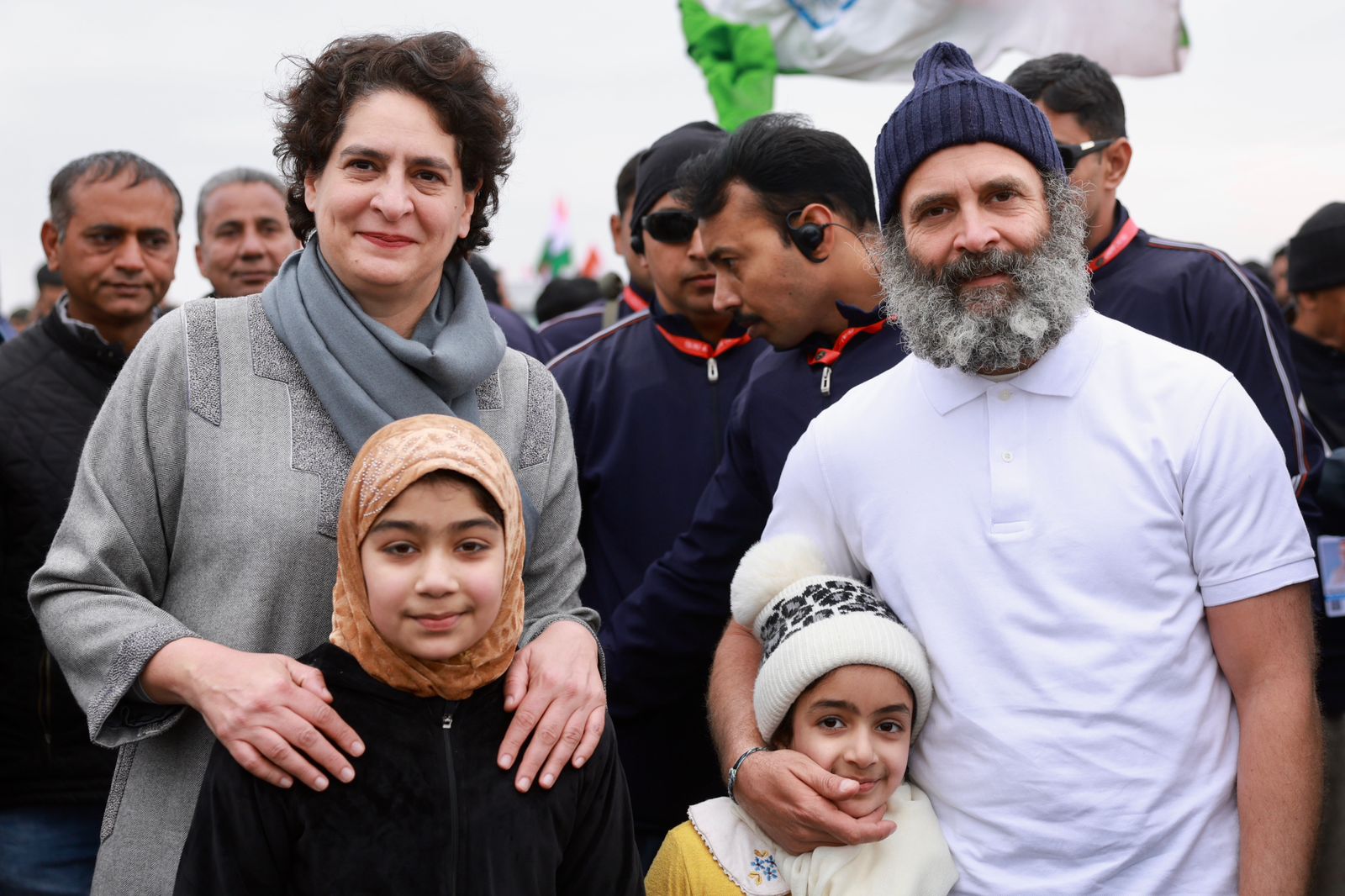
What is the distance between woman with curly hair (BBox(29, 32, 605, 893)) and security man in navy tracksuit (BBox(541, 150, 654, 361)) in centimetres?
234

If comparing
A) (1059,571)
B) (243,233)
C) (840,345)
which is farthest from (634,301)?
(1059,571)

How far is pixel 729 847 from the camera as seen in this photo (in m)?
2.79

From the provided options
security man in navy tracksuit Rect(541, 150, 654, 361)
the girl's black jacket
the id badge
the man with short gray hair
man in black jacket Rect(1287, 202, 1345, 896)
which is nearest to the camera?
the girl's black jacket

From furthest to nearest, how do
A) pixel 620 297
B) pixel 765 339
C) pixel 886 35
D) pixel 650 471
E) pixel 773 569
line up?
1. pixel 886 35
2. pixel 620 297
3. pixel 650 471
4. pixel 765 339
5. pixel 773 569

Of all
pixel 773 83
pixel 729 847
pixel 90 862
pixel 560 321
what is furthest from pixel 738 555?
pixel 773 83

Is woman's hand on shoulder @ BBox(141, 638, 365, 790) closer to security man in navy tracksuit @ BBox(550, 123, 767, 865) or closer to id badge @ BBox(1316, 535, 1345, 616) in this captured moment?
security man in navy tracksuit @ BBox(550, 123, 767, 865)

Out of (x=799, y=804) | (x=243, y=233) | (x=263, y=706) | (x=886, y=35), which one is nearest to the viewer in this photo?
(x=263, y=706)

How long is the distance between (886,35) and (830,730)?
5.19 meters

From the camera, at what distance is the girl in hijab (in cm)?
235

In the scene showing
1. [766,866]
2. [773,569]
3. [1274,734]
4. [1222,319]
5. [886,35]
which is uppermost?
[886,35]

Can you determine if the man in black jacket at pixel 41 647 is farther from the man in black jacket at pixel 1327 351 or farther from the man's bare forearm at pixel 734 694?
the man in black jacket at pixel 1327 351

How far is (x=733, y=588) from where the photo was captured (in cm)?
291

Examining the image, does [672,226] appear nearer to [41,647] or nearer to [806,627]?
[806,627]

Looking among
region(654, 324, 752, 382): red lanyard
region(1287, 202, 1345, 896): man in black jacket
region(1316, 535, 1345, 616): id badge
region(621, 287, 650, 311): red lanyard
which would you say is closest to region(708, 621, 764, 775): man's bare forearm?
region(654, 324, 752, 382): red lanyard
